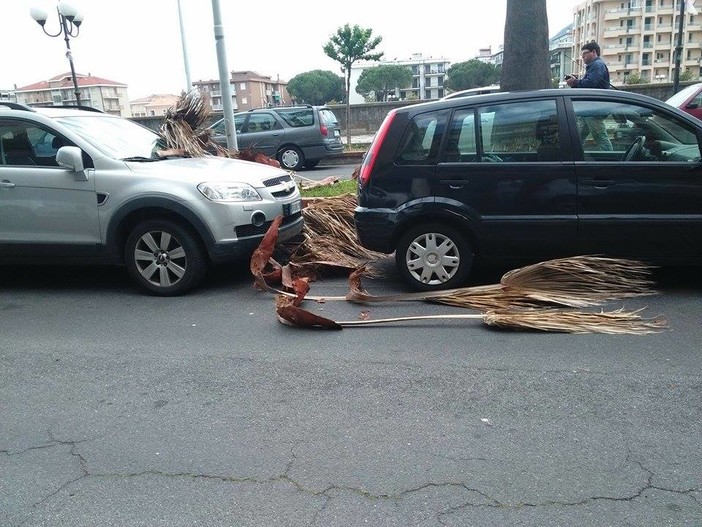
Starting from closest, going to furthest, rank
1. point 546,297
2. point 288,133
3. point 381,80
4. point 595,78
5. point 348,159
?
point 546,297
point 595,78
point 288,133
point 348,159
point 381,80

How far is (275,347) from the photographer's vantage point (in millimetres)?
4504

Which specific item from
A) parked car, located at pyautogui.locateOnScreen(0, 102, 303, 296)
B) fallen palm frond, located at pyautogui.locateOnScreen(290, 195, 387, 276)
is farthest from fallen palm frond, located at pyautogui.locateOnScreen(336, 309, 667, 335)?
parked car, located at pyautogui.locateOnScreen(0, 102, 303, 296)

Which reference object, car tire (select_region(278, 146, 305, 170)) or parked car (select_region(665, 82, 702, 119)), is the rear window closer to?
car tire (select_region(278, 146, 305, 170))

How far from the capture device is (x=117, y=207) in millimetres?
5758

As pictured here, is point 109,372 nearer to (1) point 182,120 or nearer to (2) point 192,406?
(2) point 192,406

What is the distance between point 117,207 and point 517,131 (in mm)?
3866

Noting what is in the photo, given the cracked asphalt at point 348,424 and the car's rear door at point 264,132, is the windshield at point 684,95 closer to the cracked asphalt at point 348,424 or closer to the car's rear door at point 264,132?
the cracked asphalt at point 348,424

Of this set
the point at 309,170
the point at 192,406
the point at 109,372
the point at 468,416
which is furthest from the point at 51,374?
the point at 309,170

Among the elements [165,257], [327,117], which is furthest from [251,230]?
[327,117]

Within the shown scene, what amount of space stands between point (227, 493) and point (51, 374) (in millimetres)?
2131

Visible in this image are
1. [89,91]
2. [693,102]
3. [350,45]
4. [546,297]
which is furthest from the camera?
[89,91]

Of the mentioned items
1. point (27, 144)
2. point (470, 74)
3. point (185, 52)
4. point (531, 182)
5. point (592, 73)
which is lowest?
point (531, 182)

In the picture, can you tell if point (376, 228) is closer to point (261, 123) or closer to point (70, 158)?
point (70, 158)

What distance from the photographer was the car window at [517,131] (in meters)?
5.33
